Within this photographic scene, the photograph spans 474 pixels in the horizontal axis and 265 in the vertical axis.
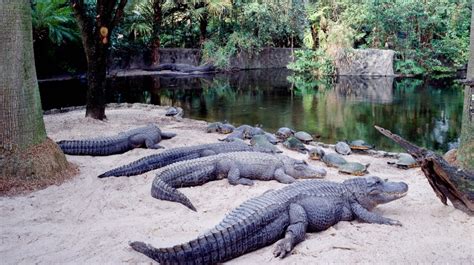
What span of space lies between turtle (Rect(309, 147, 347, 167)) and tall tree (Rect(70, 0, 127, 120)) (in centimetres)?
463

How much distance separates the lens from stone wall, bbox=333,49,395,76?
79.3 feet

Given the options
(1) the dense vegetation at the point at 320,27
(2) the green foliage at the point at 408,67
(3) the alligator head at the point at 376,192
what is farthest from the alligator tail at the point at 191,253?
(2) the green foliage at the point at 408,67

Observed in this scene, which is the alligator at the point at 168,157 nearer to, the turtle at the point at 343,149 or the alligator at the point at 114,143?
the alligator at the point at 114,143

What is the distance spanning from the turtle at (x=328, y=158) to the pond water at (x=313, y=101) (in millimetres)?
2844

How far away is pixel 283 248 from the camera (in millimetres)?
3416

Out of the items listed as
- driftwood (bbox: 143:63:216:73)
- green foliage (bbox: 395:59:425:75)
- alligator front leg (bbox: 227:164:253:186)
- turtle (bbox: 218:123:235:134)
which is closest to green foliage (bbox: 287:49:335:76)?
green foliage (bbox: 395:59:425:75)

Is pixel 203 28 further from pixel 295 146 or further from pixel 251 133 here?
pixel 295 146

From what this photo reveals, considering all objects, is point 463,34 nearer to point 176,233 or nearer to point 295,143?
point 295,143

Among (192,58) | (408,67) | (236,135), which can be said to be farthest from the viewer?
(192,58)

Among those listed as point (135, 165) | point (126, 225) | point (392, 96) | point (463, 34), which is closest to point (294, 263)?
point (126, 225)

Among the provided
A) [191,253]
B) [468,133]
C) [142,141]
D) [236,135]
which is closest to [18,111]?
[142,141]

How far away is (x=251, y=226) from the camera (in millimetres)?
3465

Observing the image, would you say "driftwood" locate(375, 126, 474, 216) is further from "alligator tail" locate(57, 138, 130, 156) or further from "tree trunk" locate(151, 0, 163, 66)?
"tree trunk" locate(151, 0, 163, 66)

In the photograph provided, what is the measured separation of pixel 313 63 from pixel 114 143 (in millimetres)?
20138
